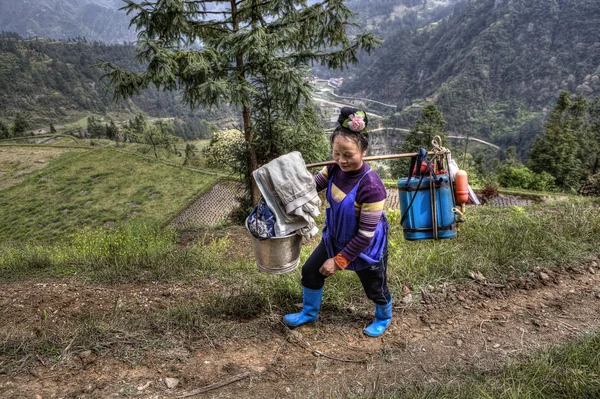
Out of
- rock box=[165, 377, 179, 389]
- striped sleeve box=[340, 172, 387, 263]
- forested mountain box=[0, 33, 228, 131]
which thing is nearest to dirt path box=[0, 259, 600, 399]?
rock box=[165, 377, 179, 389]

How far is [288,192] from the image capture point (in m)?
2.26

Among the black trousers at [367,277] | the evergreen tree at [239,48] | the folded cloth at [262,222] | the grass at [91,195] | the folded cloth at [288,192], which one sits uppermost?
the evergreen tree at [239,48]

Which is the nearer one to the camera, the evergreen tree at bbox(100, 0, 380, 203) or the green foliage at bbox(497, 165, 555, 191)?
the evergreen tree at bbox(100, 0, 380, 203)

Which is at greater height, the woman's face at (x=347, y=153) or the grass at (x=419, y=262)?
the woman's face at (x=347, y=153)

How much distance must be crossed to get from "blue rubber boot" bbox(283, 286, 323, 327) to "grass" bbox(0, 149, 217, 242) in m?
20.5

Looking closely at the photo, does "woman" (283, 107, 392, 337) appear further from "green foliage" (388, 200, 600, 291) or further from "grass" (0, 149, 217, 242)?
"grass" (0, 149, 217, 242)

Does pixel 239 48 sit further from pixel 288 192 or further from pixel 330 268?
pixel 330 268

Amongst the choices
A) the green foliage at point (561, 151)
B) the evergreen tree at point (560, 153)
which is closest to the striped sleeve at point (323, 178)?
the green foliage at point (561, 151)

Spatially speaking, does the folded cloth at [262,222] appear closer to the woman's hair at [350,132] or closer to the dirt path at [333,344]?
the woman's hair at [350,132]

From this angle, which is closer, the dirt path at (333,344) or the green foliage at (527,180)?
the dirt path at (333,344)

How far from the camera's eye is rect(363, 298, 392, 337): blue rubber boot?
2.71m

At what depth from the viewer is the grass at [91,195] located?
22.8 meters

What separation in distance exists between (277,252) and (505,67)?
175073 mm

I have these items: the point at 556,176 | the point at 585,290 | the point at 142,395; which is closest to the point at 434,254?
the point at 585,290
